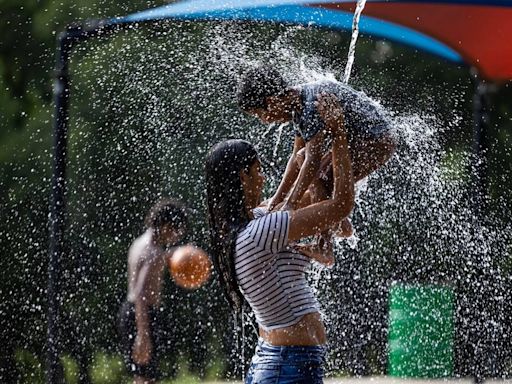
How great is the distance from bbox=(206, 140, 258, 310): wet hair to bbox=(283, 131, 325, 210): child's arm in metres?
0.26

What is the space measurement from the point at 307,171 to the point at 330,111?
23 centimetres

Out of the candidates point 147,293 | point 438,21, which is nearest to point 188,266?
point 147,293

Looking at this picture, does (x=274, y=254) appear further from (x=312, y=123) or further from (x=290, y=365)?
(x=312, y=123)

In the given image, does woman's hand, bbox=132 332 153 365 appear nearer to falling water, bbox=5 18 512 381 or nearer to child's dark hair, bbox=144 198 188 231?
child's dark hair, bbox=144 198 188 231

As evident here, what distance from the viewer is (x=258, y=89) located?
157 inches

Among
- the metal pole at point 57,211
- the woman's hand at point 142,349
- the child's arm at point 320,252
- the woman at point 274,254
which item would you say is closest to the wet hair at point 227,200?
the woman at point 274,254

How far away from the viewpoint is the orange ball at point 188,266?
21.2ft

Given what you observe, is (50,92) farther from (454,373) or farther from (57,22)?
(454,373)

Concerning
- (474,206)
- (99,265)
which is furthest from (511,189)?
(99,265)

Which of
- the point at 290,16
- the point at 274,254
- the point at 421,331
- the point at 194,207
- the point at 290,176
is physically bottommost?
the point at 194,207

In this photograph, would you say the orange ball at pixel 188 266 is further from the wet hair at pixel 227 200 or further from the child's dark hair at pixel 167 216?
the wet hair at pixel 227 200

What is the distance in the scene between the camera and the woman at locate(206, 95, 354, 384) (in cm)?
355

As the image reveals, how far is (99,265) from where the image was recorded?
8.58 metres

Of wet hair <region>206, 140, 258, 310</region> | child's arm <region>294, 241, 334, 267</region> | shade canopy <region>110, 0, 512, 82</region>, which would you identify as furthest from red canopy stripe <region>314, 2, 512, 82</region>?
wet hair <region>206, 140, 258, 310</region>
